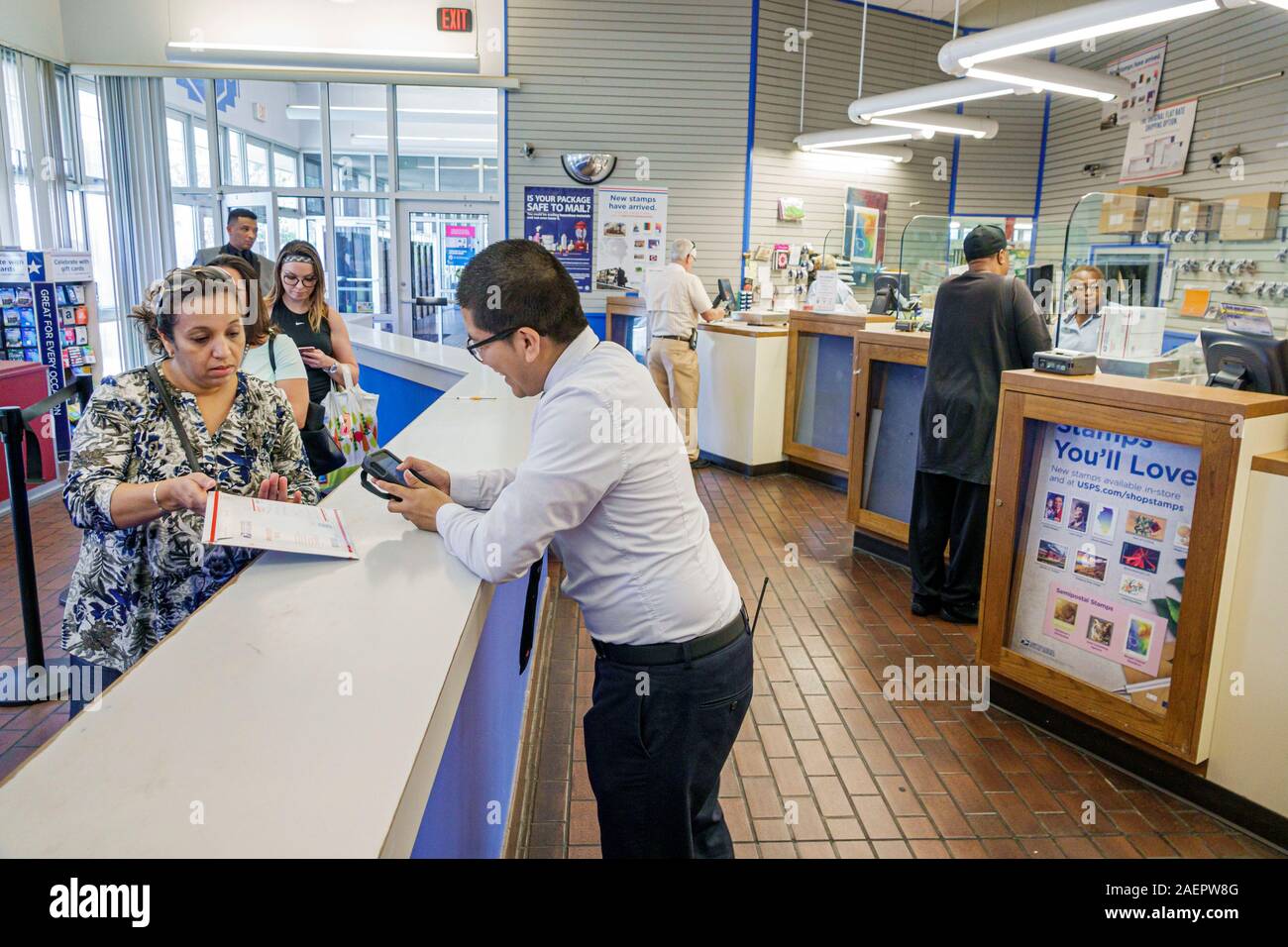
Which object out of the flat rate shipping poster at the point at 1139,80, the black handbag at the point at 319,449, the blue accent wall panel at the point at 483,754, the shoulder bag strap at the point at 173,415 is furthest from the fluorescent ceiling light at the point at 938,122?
the shoulder bag strap at the point at 173,415

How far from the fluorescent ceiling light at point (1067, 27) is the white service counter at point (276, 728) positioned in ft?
15.8

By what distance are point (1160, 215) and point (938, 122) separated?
3.31m

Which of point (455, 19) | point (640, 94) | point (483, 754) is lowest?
point (483, 754)

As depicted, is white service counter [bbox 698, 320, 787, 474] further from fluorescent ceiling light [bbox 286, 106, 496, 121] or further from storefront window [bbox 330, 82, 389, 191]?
storefront window [bbox 330, 82, 389, 191]

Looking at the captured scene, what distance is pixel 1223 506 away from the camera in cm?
260

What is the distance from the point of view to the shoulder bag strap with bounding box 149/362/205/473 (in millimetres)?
1995

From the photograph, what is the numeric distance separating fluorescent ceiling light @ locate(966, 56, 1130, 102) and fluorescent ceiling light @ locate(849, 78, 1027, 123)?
0.20 m

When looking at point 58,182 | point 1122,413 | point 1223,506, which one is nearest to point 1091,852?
point 1223,506

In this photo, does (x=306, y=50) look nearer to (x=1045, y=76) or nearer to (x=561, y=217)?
(x=561, y=217)

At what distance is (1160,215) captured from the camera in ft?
18.1

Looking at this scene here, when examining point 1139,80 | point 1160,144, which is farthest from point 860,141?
point 1139,80

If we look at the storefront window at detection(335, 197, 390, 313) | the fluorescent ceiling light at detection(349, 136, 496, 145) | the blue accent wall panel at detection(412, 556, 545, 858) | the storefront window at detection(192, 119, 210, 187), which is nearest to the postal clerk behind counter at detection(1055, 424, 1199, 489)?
the blue accent wall panel at detection(412, 556, 545, 858)

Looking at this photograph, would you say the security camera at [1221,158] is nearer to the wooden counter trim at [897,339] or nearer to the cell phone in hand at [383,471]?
the wooden counter trim at [897,339]
